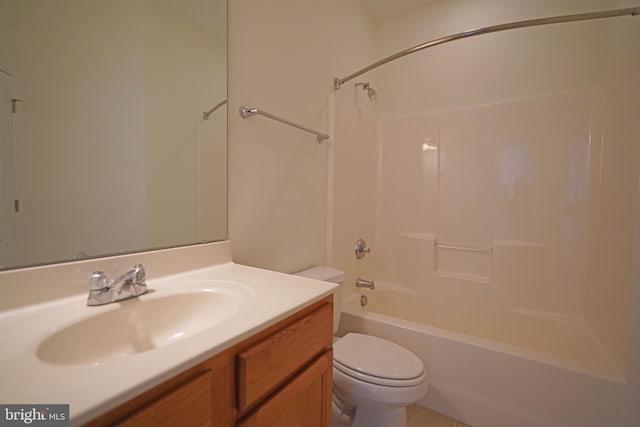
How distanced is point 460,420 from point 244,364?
1.42m

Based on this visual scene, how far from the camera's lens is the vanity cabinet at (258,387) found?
41cm

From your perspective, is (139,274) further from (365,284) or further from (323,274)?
(365,284)

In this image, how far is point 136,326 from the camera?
67 centimetres

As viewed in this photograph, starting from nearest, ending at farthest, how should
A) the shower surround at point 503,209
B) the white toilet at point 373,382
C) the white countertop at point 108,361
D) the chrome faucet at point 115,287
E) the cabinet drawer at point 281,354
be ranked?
the white countertop at point 108,361, the cabinet drawer at point 281,354, the chrome faucet at point 115,287, the white toilet at point 373,382, the shower surround at point 503,209

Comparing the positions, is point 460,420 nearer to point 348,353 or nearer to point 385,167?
point 348,353

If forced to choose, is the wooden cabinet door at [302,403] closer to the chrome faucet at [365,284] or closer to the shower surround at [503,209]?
the shower surround at [503,209]

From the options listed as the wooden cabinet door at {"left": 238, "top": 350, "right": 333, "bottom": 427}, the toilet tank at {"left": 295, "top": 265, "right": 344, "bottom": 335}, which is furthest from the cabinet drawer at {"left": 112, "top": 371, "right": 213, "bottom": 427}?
the toilet tank at {"left": 295, "top": 265, "right": 344, "bottom": 335}

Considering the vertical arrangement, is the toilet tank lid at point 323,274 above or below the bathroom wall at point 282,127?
below

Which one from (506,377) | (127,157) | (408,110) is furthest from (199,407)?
(408,110)

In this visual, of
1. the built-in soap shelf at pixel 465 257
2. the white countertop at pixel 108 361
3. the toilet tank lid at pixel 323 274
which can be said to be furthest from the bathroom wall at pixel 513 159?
the white countertop at pixel 108 361

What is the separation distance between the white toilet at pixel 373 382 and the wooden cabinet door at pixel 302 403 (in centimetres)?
31

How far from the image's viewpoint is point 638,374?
3.23 ft

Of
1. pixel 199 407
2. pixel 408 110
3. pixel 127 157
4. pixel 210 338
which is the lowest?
pixel 199 407

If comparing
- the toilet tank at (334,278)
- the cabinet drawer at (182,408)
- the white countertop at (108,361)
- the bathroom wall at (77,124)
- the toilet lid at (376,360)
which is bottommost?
the toilet lid at (376,360)
